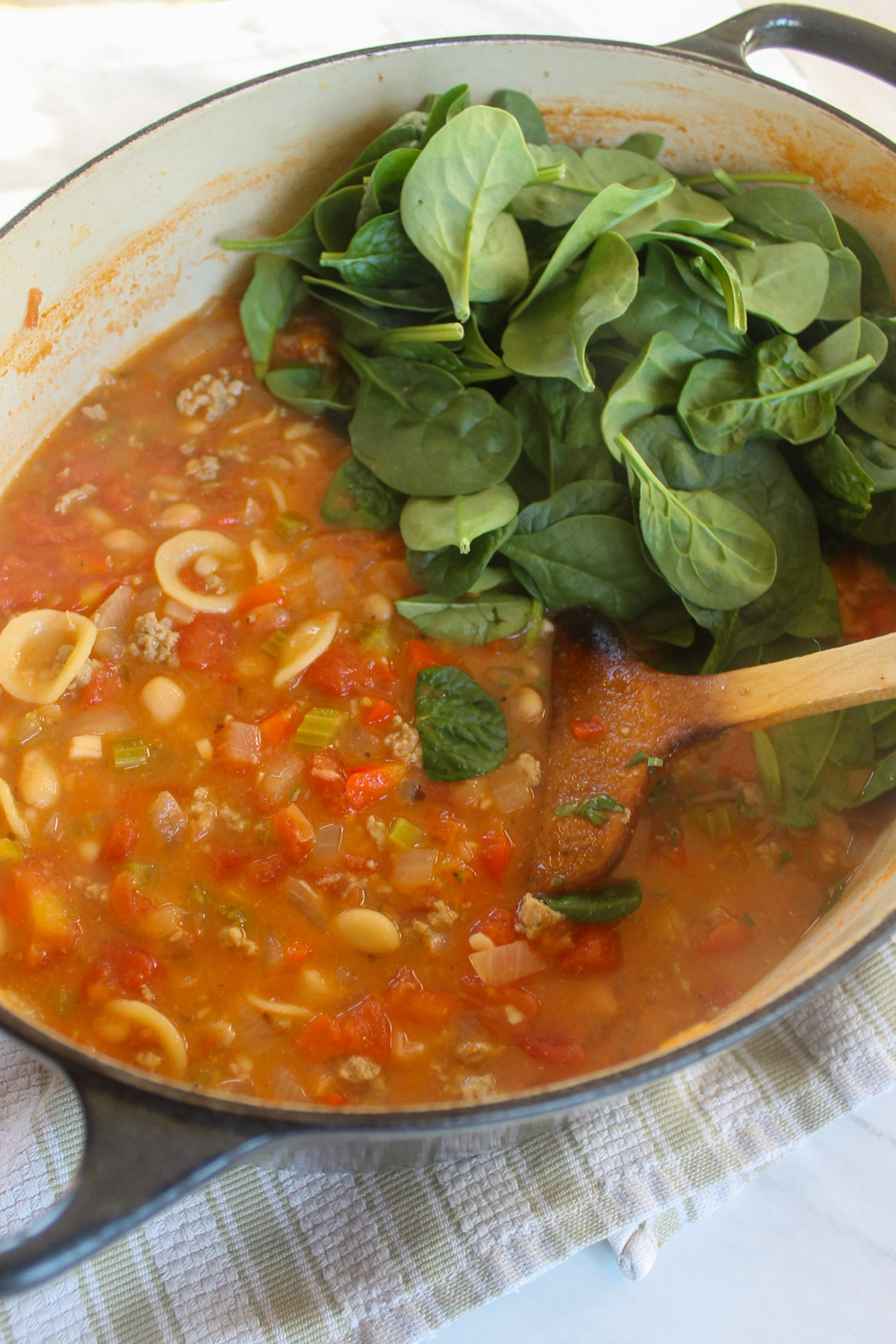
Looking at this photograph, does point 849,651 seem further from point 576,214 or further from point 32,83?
point 32,83

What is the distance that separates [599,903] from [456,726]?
1.45ft

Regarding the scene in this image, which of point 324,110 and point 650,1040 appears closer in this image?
point 650,1040

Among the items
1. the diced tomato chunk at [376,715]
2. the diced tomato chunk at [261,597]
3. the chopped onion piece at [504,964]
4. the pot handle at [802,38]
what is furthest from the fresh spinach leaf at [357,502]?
the pot handle at [802,38]

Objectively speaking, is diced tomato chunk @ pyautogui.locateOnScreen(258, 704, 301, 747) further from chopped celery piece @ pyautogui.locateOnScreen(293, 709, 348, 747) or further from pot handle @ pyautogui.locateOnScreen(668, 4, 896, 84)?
pot handle @ pyautogui.locateOnScreen(668, 4, 896, 84)

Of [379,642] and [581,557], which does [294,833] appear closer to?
[379,642]

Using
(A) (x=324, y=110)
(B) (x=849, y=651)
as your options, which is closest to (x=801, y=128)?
(A) (x=324, y=110)

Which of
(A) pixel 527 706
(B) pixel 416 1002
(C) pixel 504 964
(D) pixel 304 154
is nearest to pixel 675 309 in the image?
(A) pixel 527 706

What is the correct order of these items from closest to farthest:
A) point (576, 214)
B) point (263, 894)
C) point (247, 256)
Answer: point (263, 894), point (576, 214), point (247, 256)

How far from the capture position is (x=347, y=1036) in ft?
6.04

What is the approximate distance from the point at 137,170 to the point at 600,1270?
243cm

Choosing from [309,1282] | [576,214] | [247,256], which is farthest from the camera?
[247,256]

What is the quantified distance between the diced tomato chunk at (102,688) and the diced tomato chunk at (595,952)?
1023 millimetres

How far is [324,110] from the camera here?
8.18 ft

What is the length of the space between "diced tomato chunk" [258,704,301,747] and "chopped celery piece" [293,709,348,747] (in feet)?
0.07
